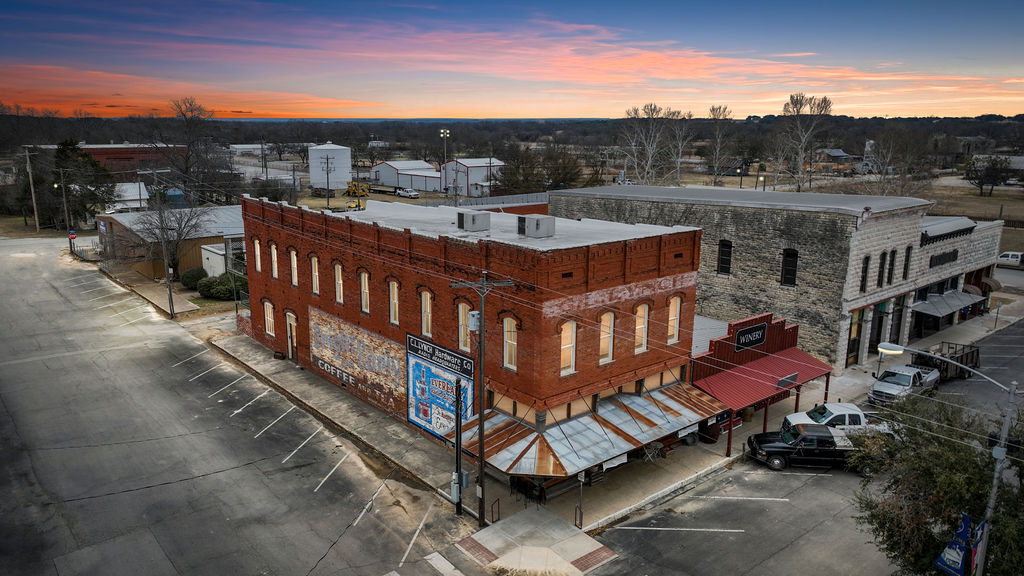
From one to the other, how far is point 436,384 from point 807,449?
45.2 ft

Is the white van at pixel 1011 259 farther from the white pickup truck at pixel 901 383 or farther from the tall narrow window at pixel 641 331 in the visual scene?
the tall narrow window at pixel 641 331

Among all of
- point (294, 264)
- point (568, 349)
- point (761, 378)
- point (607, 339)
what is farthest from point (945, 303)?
point (294, 264)

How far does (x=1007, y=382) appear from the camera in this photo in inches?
1284

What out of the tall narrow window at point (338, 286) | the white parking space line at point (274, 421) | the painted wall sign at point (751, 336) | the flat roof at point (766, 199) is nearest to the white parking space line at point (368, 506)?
the white parking space line at point (274, 421)

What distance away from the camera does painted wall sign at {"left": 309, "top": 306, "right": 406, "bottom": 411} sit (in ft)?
91.8

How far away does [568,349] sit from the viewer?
73.4 feet

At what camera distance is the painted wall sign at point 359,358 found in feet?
91.8

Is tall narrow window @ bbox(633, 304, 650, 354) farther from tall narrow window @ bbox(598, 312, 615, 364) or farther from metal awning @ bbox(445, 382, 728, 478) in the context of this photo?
metal awning @ bbox(445, 382, 728, 478)

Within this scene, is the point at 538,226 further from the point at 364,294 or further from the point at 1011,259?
the point at 1011,259

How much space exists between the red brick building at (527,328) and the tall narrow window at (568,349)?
4cm

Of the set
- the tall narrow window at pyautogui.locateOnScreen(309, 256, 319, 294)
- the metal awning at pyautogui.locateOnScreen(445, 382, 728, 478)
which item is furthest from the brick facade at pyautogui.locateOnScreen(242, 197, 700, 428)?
the metal awning at pyautogui.locateOnScreen(445, 382, 728, 478)

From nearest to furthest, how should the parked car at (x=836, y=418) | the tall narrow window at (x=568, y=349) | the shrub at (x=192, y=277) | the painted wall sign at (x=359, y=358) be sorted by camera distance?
1. the tall narrow window at (x=568, y=349)
2. the parked car at (x=836, y=418)
3. the painted wall sign at (x=359, y=358)
4. the shrub at (x=192, y=277)

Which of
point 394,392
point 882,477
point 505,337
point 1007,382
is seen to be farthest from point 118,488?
point 1007,382

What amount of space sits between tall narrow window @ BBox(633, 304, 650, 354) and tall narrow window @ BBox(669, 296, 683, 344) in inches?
55.4
